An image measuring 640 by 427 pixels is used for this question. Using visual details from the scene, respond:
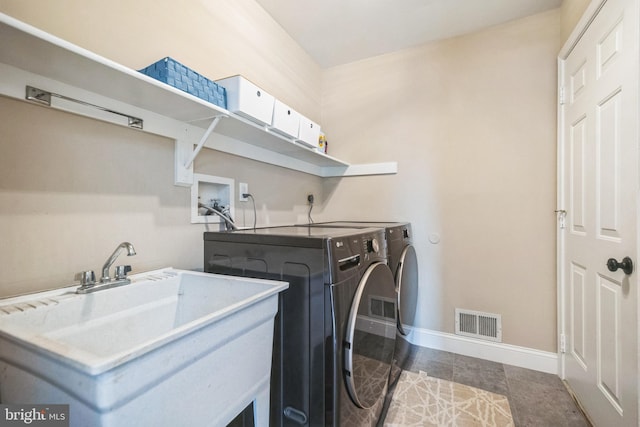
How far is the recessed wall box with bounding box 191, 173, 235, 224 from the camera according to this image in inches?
55.8

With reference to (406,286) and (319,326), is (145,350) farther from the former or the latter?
(406,286)

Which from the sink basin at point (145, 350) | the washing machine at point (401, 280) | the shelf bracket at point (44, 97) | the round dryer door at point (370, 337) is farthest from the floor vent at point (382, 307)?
the shelf bracket at point (44, 97)

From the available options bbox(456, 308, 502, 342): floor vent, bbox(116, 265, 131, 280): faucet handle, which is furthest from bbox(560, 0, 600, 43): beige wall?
bbox(116, 265, 131, 280): faucet handle

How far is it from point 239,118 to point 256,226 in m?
0.80

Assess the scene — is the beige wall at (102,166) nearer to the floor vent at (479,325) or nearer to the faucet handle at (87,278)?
the faucet handle at (87,278)

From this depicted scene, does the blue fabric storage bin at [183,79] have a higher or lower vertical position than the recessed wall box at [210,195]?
higher

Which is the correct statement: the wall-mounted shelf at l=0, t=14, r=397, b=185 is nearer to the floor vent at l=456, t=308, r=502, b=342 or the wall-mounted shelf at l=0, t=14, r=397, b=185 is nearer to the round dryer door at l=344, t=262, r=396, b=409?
the round dryer door at l=344, t=262, r=396, b=409

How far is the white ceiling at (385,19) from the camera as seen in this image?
1.88m

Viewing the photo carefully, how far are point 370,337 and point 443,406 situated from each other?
35.3 inches

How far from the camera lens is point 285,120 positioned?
163cm

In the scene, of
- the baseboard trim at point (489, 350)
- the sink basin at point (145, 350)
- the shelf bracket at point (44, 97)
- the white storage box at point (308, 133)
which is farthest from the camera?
the baseboard trim at point (489, 350)

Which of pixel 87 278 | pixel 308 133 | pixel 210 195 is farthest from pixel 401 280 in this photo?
pixel 87 278

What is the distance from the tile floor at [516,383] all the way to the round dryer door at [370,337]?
0.78 metres

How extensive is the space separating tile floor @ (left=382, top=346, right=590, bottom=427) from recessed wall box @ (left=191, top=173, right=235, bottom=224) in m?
1.73
